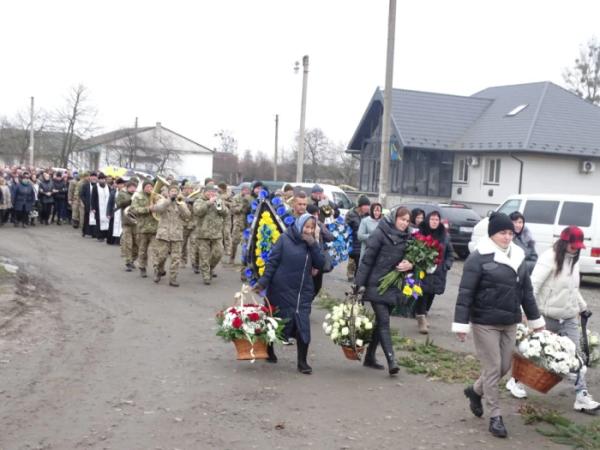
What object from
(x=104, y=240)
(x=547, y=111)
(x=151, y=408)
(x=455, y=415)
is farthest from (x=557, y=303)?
(x=547, y=111)

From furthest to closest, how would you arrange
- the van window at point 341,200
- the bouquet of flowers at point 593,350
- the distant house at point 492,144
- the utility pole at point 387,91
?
1. the distant house at point 492,144
2. the van window at point 341,200
3. the utility pole at point 387,91
4. the bouquet of flowers at point 593,350

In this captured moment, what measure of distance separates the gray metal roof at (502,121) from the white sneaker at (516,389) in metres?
29.1

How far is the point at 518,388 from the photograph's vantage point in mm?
7672

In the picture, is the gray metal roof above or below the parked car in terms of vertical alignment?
above

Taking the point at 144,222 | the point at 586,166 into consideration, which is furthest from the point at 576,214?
the point at 586,166

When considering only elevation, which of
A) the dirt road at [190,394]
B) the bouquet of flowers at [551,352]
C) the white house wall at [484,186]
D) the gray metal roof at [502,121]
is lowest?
the dirt road at [190,394]

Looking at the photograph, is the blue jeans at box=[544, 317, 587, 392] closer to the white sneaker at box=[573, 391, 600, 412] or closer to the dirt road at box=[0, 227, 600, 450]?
the white sneaker at box=[573, 391, 600, 412]

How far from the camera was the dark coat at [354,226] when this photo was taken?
47.6ft

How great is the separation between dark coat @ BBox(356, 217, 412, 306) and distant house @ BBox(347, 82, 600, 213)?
93.8 ft

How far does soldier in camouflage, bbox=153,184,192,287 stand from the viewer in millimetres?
13898

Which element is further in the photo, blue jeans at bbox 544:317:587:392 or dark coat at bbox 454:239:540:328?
blue jeans at bbox 544:317:587:392

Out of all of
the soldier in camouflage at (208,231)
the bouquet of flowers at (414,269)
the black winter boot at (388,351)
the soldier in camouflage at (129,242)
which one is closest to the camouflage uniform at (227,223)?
the soldier in camouflage at (208,231)

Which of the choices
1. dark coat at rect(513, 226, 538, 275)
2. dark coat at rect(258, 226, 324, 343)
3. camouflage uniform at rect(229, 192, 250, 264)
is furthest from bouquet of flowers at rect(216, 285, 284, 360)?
camouflage uniform at rect(229, 192, 250, 264)

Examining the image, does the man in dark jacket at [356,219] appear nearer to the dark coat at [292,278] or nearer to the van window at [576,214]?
the van window at [576,214]
